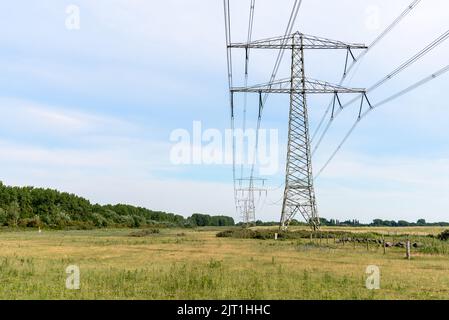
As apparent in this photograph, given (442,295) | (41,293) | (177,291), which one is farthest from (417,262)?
(41,293)

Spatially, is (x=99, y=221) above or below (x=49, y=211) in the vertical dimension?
below

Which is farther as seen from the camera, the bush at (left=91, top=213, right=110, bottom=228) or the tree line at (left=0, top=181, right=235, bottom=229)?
the bush at (left=91, top=213, right=110, bottom=228)

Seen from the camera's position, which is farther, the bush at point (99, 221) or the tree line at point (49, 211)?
the bush at point (99, 221)

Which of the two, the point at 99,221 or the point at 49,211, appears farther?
the point at 49,211

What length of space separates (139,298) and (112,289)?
6.97 feet

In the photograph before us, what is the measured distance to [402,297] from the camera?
16375 millimetres
